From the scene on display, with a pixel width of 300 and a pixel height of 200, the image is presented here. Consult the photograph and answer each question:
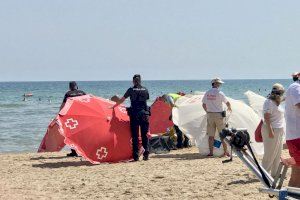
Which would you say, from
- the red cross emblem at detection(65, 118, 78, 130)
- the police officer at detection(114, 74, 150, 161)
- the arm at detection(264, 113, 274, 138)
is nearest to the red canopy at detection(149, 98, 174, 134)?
the police officer at detection(114, 74, 150, 161)

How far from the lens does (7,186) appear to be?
30.8 ft

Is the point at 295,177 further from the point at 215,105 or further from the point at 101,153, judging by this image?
the point at 101,153

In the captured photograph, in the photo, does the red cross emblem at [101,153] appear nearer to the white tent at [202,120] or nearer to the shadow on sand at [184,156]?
the shadow on sand at [184,156]

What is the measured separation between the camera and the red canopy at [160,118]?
609 inches

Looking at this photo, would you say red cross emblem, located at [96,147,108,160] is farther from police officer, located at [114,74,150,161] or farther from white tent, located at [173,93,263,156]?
white tent, located at [173,93,263,156]

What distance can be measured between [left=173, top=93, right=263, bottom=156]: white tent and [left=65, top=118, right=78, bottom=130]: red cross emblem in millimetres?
2638

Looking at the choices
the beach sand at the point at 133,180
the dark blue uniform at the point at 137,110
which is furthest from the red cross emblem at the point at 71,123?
the dark blue uniform at the point at 137,110

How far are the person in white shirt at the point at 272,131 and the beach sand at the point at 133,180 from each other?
1.39 ft

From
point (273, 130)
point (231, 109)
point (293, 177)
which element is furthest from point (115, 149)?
point (293, 177)

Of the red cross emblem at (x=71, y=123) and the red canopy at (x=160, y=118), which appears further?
the red canopy at (x=160, y=118)

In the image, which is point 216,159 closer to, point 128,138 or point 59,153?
point 128,138

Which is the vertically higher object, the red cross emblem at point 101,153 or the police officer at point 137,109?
the police officer at point 137,109

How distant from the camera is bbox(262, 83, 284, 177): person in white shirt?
8359mm

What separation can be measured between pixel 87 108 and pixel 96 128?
0.54 meters
